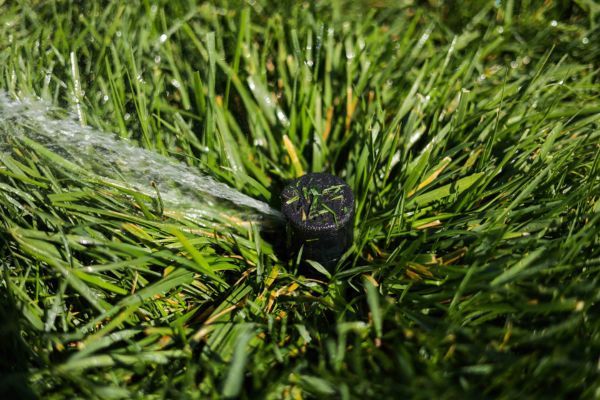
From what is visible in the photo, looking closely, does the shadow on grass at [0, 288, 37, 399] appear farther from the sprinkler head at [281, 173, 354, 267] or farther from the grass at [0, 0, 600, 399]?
the sprinkler head at [281, 173, 354, 267]

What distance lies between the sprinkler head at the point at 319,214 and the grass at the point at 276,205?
0.34 ft

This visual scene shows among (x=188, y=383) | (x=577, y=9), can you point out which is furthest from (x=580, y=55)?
(x=188, y=383)

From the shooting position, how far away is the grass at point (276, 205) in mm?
1247

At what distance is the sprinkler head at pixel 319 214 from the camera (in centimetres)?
145

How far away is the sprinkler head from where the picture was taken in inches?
57.0

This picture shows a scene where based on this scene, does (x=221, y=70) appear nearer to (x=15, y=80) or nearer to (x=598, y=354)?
(x=15, y=80)

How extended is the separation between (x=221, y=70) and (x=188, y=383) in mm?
1355

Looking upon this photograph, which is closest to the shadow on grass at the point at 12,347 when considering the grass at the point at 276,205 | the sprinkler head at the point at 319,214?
the grass at the point at 276,205

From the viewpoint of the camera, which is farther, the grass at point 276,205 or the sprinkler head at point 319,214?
the sprinkler head at point 319,214

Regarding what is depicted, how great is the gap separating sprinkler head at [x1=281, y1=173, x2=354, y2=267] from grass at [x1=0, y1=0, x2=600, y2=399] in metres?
0.10

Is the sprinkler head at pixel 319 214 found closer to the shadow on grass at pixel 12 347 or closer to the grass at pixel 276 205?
the grass at pixel 276 205

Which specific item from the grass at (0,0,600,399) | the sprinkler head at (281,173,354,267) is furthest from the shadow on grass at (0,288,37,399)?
the sprinkler head at (281,173,354,267)

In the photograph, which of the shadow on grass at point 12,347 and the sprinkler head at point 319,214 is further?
the sprinkler head at point 319,214

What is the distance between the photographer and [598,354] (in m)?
1.20
